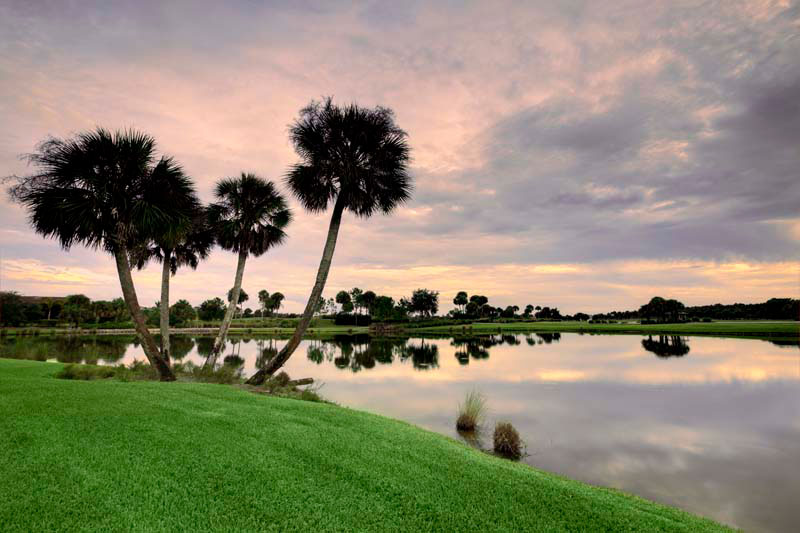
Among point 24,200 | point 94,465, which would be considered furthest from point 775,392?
point 24,200

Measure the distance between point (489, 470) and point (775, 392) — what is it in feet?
69.2

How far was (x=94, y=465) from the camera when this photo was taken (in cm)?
457

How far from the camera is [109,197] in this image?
15062mm

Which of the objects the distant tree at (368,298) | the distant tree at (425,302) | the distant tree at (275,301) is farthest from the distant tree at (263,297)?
the distant tree at (425,302)

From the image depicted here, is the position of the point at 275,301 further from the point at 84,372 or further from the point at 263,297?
the point at 84,372

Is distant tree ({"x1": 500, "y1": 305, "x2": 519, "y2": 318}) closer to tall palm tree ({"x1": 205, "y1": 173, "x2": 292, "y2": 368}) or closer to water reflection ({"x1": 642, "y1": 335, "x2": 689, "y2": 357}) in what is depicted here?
water reflection ({"x1": 642, "y1": 335, "x2": 689, "y2": 357})

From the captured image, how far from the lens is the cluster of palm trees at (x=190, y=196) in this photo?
14.4m

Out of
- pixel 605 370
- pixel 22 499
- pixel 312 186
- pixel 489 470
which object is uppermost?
pixel 312 186

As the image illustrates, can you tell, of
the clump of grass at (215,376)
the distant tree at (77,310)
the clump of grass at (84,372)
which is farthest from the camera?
the distant tree at (77,310)

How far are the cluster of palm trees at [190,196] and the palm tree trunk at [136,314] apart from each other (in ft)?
0.13

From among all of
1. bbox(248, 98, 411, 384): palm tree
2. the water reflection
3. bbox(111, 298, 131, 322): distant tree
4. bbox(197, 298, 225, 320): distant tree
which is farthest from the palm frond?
bbox(197, 298, 225, 320): distant tree

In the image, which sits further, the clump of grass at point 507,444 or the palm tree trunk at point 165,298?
the palm tree trunk at point 165,298

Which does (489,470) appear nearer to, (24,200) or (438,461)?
(438,461)

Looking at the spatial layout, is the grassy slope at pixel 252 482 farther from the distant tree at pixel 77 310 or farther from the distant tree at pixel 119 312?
the distant tree at pixel 119 312
